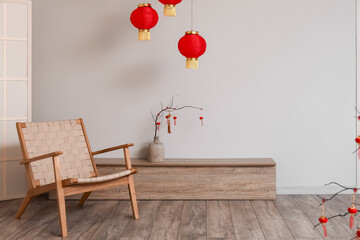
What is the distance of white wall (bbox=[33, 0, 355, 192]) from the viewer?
409cm

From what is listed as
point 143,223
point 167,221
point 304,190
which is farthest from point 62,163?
point 304,190

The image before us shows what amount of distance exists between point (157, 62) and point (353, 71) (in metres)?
1.93

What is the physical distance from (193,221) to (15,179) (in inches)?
71.5

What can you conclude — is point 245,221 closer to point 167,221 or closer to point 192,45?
point 167,221

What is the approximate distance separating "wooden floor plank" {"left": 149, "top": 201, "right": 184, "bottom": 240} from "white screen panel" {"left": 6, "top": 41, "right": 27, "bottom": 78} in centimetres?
181

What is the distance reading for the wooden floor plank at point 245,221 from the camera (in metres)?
2.87

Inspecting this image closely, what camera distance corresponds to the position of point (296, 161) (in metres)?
4.13

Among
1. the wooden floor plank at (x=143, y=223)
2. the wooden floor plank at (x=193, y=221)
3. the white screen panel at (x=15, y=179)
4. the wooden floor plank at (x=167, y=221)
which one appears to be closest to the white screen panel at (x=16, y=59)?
the white screen panel at (x=15, y=179)

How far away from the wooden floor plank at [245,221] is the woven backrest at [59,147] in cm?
127

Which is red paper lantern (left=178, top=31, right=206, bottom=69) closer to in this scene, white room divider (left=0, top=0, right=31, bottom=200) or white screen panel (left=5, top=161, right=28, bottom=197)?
white room divider (left=0, top=0, right=31, bottom=200)

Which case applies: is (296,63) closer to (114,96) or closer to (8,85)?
(114,96)

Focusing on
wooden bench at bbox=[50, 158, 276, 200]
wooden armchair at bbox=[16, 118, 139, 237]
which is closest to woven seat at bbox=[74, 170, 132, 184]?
wooden armchair at bbox=[16, 118, 139, 237]

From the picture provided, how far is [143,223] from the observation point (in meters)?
3.15

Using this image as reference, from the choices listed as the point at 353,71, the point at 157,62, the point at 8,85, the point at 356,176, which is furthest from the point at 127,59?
the point at 356,176
